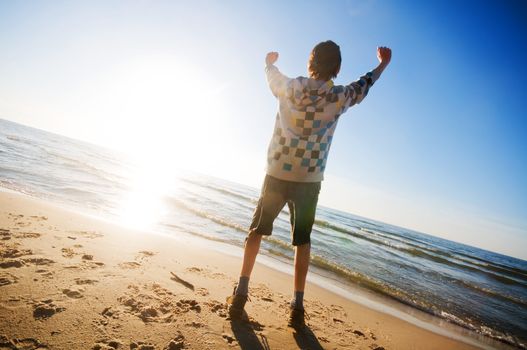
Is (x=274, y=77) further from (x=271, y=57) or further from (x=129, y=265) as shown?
(x=129, y=265)

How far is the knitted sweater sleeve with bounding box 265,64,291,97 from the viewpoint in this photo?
100 inches

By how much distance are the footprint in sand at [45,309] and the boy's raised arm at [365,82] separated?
8.72ft

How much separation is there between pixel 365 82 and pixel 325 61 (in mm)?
406

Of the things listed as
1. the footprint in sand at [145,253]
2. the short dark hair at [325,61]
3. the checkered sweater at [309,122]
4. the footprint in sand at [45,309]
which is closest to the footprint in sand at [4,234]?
the footprint in sand at [145,253]

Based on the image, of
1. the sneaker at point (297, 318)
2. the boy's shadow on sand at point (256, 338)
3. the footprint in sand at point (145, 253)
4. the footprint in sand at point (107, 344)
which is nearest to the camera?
the footprint in sand at point (107, 344)

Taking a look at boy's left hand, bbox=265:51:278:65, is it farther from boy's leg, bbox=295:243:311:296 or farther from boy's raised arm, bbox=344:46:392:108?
boy's leg, bbox=295:243:311:296

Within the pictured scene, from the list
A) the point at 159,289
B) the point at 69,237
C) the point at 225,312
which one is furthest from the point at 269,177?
the point at 69,237

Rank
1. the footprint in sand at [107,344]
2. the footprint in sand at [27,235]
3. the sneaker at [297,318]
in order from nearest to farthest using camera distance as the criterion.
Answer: the footprint in sand at [107,344], the sneaker at [297,318], the footprint in sand at [27,235]

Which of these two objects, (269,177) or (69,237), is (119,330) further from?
(69,237)

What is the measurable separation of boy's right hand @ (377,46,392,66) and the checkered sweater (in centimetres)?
30

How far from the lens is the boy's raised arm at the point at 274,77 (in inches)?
101

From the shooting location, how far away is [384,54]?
8.73ft

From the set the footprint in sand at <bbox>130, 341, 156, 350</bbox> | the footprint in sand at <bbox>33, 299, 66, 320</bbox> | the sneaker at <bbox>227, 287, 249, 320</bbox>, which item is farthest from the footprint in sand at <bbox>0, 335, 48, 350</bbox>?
the sneaker at <bbox>227, 287, 249, 320</bbox>

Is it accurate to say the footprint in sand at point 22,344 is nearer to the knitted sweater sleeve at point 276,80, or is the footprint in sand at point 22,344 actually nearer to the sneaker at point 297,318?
the sneaker at point 297,318
